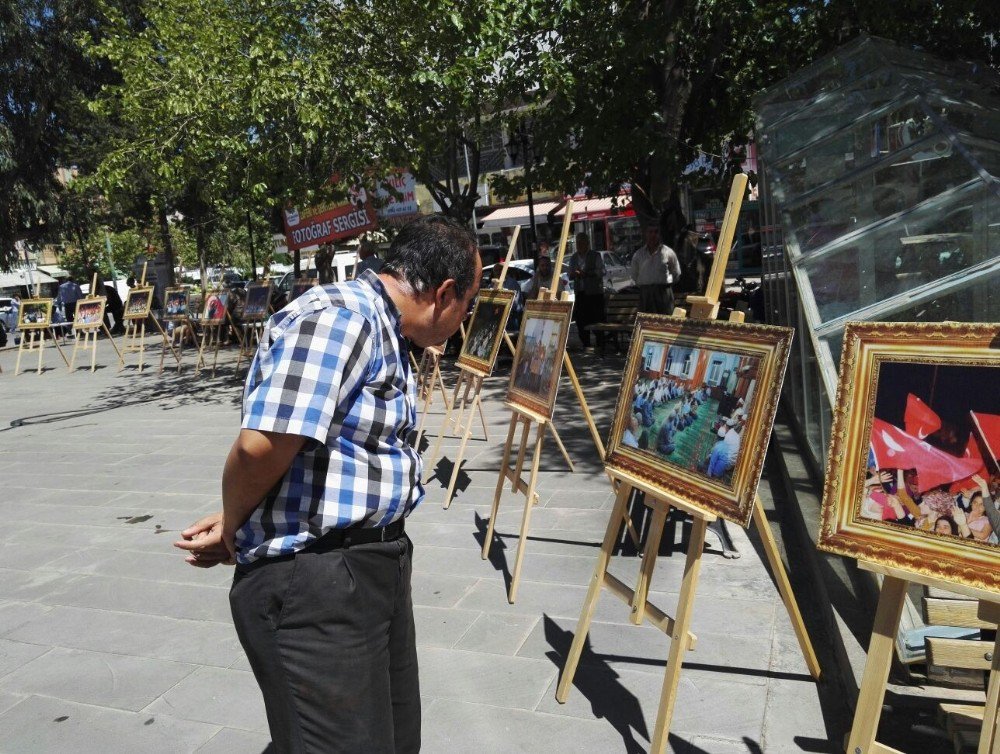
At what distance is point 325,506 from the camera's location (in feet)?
6.02

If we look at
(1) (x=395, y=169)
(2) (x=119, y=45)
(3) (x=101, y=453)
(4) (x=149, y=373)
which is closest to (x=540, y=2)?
(1) (x=395, y=169)

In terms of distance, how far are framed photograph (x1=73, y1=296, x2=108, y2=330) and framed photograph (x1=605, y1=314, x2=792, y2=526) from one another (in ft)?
49.3

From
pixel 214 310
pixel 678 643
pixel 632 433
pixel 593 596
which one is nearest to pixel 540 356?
pixel 632 433

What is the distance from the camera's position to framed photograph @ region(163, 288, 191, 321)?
50.6 ft

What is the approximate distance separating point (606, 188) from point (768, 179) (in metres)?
4.92

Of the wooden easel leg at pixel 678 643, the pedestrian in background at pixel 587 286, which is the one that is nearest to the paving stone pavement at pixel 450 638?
the wooden easel leg at pixel 678 643

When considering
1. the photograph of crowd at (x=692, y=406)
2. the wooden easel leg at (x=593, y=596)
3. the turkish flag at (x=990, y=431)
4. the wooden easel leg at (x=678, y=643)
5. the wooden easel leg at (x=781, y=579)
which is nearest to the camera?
the turkish flag at (x=990, y=431)

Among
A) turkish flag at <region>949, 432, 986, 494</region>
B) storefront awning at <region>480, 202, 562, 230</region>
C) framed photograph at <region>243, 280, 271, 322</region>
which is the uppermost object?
storefront awning at <region>480, 202, 562, 230</region>

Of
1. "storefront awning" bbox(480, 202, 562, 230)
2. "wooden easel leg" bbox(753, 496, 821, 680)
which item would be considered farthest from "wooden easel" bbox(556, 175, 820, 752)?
"storefront awning" bbox(480, 202, 562, 230)

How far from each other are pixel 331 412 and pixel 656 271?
348 inches

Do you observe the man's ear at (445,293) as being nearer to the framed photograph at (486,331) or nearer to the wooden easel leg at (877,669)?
the wooden easel leg at (877,669)

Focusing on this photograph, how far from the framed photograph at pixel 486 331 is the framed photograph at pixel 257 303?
767 cm

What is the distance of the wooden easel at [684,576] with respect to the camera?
257cm

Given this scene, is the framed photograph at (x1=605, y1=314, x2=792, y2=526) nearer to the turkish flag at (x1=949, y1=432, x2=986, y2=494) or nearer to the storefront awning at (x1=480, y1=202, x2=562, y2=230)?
the turkish flag at (x1=949, y1=432, x2=986, y2=494)
